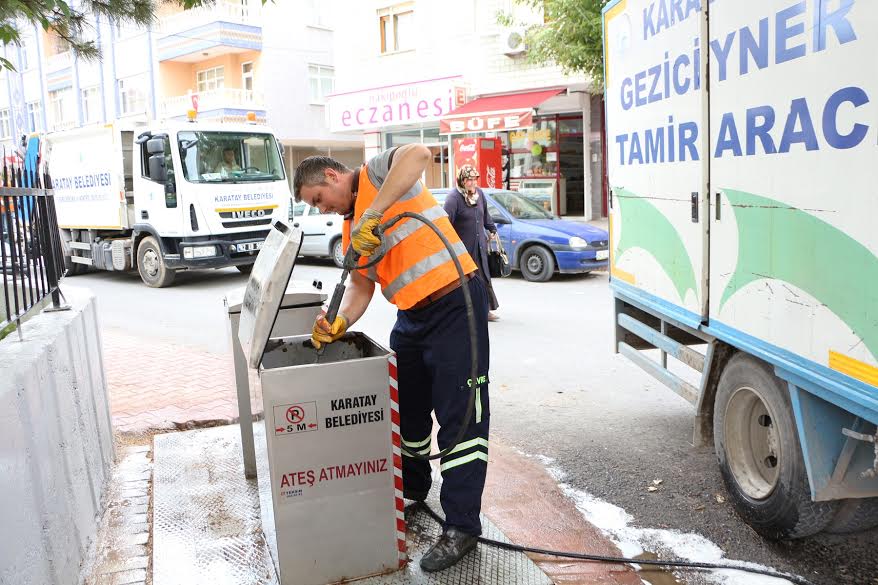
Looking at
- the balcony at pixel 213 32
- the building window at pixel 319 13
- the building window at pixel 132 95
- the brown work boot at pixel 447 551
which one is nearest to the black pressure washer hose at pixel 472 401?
the brown work boot at pixel 447 551

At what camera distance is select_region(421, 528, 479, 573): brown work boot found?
3.28 m

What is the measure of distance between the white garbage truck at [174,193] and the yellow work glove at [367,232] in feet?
32.5

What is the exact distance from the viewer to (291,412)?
3047 millimetres

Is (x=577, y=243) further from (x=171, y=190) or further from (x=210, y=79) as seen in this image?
(x=210, y=79)

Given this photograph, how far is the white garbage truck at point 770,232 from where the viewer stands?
266cm

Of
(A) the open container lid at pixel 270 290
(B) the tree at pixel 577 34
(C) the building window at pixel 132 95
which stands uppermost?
(C) the building window at pixel 132 95

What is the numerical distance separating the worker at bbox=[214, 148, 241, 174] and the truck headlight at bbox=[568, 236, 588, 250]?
562 cm

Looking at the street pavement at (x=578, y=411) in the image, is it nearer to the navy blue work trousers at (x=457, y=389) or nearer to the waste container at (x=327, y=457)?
the navy blue work trousers at (x=457, y=389)

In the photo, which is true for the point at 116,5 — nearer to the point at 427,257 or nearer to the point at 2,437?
the point at 427,257

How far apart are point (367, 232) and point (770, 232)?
1.65 meters

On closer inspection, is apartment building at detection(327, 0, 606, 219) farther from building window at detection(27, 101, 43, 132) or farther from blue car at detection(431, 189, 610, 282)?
building window at detection(27, 101, 43, 132)

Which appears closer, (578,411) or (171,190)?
(578,411)

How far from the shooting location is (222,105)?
28.3m

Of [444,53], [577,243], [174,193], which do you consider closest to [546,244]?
[577,243]
